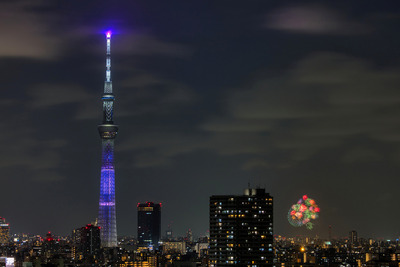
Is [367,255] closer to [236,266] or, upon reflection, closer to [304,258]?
[304,258]

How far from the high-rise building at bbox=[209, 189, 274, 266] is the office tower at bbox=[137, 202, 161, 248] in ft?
259

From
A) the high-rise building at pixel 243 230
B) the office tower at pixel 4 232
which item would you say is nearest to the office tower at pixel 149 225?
the office tower at pixel 4 232

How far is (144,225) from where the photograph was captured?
14488cm

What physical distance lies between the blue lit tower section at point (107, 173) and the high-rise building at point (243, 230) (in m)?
46.3

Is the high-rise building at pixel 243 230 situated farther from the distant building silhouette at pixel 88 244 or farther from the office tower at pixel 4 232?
the office tower at pixel 4 232

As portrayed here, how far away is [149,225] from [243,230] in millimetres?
80804

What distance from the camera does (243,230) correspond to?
214ft

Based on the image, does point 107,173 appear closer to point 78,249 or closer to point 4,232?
point 78,249

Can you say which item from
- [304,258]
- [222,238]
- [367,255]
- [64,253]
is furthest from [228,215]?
[64,253]

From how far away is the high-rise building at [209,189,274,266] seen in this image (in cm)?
6488

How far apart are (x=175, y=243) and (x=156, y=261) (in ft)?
149

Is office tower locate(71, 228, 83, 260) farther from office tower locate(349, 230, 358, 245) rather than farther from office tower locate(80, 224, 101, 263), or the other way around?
office tower locate(349, 230, 358, 245)

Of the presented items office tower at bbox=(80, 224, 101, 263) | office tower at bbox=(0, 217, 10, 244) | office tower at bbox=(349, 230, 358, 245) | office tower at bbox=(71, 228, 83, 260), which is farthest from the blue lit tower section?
office tower at bbox=(349, 230, 358, 245)

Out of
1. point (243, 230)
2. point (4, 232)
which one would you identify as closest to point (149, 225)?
point (4, 232)
